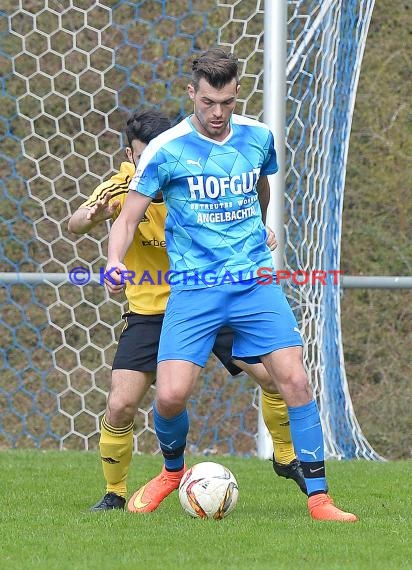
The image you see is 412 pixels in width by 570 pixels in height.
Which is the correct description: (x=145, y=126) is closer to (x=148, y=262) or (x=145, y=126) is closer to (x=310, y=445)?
(x=148, y=262)

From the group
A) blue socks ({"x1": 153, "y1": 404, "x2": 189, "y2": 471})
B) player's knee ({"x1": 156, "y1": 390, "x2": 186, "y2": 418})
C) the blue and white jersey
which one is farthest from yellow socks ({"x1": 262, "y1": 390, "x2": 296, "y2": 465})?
the blue and white jersey

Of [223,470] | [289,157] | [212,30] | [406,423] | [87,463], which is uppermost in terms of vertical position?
[212,30]

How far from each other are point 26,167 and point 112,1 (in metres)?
1.44

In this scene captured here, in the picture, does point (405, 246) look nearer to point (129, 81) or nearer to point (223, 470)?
point (129, 81)

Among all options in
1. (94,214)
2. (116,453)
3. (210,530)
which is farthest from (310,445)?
(94,214)

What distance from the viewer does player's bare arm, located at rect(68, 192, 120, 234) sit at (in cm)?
476

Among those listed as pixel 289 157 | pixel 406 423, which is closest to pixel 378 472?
pixel 289 157

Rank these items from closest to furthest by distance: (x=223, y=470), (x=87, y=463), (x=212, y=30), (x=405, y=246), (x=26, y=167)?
(x=223, y=470), (x=87, y=463), (x=212, y=30), (x=26, y=167), (x=405, y=246)

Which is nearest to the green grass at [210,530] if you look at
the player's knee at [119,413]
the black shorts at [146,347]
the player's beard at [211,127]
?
the player's knee at [119,413]

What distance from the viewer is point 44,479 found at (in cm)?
599

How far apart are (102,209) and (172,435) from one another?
3.30 feet

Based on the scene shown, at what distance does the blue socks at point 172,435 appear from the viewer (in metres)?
5.04

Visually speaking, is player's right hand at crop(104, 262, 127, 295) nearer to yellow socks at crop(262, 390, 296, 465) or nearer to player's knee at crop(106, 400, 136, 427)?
player's knee at crop(106, 400, 136, 427)

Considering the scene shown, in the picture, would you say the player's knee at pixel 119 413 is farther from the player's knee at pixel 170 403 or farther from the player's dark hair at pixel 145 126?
the player's dark hair at pixel 145 126
